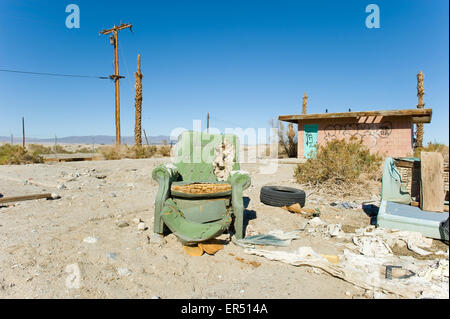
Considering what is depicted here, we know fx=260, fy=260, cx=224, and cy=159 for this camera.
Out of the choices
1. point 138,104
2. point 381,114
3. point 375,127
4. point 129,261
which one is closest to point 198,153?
point 129,261

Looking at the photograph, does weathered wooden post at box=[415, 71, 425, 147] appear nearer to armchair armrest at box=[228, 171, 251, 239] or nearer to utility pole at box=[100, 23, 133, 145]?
armchair armrest at box=[228, 171, 251, 239]

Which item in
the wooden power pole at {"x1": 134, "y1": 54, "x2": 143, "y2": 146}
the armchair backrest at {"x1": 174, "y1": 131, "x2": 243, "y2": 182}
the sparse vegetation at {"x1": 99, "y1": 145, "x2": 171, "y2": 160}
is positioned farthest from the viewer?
the wooden power pole at {"x1": 134, "y1": 54, "x2": 143, "y2": 146}

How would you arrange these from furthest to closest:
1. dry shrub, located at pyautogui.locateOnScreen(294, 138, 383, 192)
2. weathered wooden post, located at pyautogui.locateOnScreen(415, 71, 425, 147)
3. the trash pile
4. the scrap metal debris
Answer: weathered wooden post, located at pyautogui.locateOnScreen(415, 71, 425, 147) → dry shrub, located at pyautogui.locateOnScreen(294, 138, 383, 192) → the scrap metal debris → the trash pile

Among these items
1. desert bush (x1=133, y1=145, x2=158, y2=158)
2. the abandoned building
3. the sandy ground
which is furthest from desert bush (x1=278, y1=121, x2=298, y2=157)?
the sandy ground

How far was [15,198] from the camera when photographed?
4949 millimetres

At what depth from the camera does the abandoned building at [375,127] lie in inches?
498

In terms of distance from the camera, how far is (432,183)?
3.84m

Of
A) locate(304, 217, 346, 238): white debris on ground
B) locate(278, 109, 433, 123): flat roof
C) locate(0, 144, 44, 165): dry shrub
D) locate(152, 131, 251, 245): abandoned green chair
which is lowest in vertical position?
locate(304, 217, 346, 238): white debris on ground

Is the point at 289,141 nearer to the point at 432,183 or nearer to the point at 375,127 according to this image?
the point at 375,127

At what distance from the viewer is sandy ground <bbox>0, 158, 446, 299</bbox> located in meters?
2.27

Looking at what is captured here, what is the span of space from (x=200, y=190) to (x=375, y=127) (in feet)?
42.3

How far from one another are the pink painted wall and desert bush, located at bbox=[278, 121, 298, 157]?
3560 millimetres

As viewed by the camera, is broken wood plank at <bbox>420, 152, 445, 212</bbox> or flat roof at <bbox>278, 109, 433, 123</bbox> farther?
flat roof at <bbox>278, 109, 433, 123</bbox>

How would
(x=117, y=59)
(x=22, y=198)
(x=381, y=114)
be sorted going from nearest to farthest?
(x=22, y=198)
(x=381, y=114)
(x=117, y=59)
